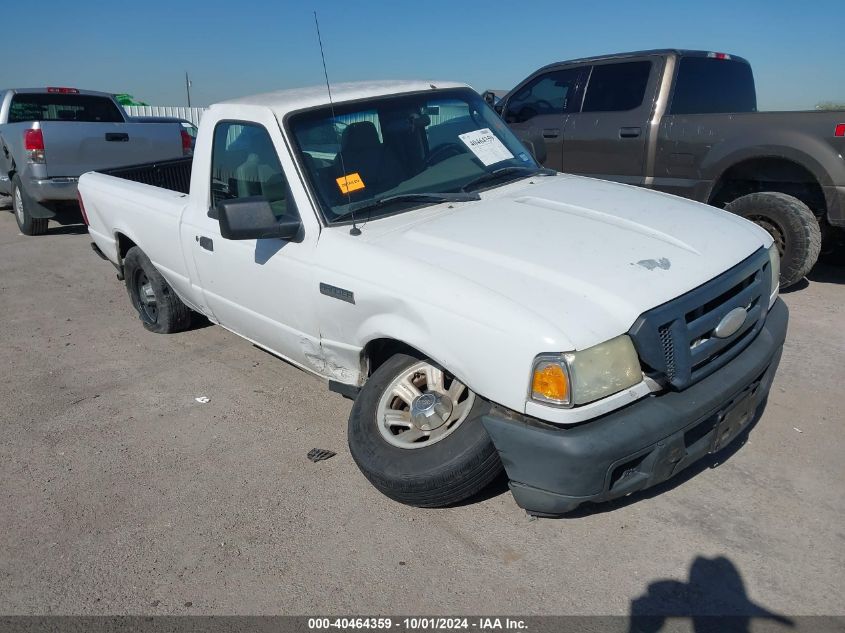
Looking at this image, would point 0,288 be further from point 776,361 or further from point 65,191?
point 776,361

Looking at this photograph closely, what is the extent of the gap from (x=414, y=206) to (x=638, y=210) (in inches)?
44.1

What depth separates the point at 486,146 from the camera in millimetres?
4074

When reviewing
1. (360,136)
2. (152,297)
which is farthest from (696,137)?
(152,297)

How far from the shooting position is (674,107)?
656 centimetres

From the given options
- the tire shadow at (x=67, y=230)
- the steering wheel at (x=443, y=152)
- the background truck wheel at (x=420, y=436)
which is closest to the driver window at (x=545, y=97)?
the steering wheel at (x=443, y=152)

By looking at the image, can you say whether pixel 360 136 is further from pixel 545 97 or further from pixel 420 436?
pixel 545 97

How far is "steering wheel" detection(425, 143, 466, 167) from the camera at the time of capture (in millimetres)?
3828

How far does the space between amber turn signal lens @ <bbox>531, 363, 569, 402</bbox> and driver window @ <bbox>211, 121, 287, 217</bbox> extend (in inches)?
69.1

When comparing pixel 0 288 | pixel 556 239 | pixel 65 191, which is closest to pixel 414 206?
pixel 556 239

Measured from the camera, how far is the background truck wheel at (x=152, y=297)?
5.20m

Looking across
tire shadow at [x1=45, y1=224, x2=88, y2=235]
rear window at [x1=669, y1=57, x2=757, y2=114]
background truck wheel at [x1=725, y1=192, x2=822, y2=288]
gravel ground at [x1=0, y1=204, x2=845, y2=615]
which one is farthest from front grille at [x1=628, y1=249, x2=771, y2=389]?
tire shadow at [x1=45, y1=224, x2=88, y2=235]

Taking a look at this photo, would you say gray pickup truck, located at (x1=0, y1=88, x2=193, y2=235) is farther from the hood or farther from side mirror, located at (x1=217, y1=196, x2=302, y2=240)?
the hood

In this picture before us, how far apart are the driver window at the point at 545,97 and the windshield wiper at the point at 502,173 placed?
3.44m

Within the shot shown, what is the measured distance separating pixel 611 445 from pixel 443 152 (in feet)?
6.80
